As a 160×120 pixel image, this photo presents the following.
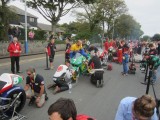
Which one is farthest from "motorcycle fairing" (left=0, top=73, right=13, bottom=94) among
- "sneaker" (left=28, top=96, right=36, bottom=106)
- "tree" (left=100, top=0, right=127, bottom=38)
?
"tree" (left=100, top=0, right=127, bottom=38)

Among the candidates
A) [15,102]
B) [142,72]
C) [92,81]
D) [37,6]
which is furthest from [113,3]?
[15,102]

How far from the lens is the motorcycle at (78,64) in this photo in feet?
34.1

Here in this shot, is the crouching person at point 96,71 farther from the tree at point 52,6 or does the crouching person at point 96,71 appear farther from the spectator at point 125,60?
the tree at point 52,6

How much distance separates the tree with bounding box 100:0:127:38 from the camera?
197ft

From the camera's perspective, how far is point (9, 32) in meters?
23.7

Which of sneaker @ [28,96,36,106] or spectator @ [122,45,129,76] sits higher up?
spectator @ [122,45,129,76]

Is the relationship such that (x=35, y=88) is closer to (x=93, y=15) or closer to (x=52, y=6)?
(x=52, y=6)

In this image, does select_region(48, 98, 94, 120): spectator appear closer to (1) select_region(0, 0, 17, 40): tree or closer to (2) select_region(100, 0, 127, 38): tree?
(1) select_region(0, 0, 17, 40): tree

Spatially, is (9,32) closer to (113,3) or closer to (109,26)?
(113,3)

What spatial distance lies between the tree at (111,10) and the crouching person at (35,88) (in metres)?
52.4

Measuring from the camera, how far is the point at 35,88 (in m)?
7.30

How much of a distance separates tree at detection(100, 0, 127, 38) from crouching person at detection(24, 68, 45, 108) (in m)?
52.4

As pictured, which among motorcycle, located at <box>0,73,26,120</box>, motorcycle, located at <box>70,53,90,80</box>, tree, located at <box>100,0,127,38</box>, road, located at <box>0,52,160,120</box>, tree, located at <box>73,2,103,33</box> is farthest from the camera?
tree, located at <box>100,0,127,38</box>

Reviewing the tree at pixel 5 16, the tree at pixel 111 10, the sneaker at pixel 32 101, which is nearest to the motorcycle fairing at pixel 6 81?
the sneaker at pixel 32 101
